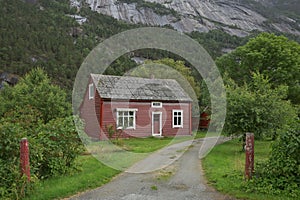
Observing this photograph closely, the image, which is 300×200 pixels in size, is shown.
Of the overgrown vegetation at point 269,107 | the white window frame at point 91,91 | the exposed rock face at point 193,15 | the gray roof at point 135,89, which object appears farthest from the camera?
the exposed rock face at point 193,15

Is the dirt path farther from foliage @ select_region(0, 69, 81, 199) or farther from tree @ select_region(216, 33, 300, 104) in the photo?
tree @ select_region(216, 33, 300, 104)

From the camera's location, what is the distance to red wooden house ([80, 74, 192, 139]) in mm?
23719

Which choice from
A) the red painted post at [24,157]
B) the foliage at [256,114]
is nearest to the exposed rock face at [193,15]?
the foliage at [256,114]

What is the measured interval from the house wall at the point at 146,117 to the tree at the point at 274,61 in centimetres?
740

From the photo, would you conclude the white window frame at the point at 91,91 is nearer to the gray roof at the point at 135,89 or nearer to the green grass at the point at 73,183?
the gray roof at the point at 135,89

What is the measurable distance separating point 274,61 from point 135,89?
637 inches

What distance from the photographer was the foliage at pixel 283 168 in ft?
22.9

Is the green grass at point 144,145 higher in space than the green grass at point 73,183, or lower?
lower

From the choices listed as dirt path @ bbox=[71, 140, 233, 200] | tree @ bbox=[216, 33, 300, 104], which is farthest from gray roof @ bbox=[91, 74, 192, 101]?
dirt path @ bbox=[71, 140, 233, 200]

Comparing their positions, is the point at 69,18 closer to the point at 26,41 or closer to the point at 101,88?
the point at 26,41

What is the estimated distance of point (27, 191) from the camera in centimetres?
699

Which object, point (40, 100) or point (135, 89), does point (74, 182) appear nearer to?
point (40, 100)

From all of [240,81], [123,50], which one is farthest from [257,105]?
[123,50]

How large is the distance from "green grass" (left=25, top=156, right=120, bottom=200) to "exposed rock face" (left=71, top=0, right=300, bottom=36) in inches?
4269
